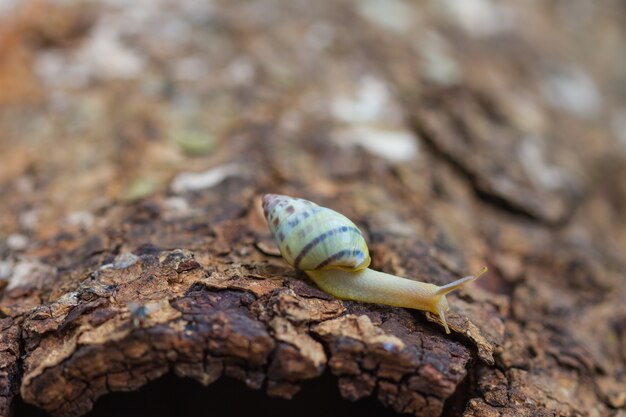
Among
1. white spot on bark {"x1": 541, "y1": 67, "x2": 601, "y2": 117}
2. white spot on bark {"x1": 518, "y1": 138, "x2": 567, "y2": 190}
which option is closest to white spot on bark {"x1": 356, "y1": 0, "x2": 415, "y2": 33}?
white spot on bark {"x1": 541, "y1": 67, "x2": 601, "y2": 117}

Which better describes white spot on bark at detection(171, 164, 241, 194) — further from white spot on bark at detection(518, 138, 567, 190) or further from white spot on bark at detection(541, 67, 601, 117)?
white spot on bark at detection(541, 67, 601, 117)

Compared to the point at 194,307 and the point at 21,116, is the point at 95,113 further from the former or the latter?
the point at 194,307

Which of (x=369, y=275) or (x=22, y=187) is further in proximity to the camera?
(x=22, y=187)

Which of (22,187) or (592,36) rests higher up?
(592,36)

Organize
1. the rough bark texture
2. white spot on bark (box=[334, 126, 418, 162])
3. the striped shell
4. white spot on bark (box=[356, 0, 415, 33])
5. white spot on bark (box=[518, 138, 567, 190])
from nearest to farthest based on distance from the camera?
the rough bark texture, the striped shell, white spot on bark (box=[334, 126, 418, 162]), white spot on bark (box=[518, 138, 567, 190]), white spot on bark (box=[356, 0, 415, 33])

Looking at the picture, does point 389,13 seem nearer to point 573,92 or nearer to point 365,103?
point 365,103

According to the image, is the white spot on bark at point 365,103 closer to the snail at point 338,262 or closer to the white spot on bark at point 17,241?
the snail at point 338,262

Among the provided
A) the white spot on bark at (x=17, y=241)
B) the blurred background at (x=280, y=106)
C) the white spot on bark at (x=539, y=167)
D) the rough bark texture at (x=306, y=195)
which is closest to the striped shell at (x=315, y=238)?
the rough bark texture at (x=306, y=195)

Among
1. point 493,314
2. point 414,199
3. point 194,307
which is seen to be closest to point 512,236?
point 414,199

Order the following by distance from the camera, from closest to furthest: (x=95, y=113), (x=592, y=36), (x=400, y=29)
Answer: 1. (x=95, y=113)
2. (x=400, y=29)
3. (x=592, y=36)
